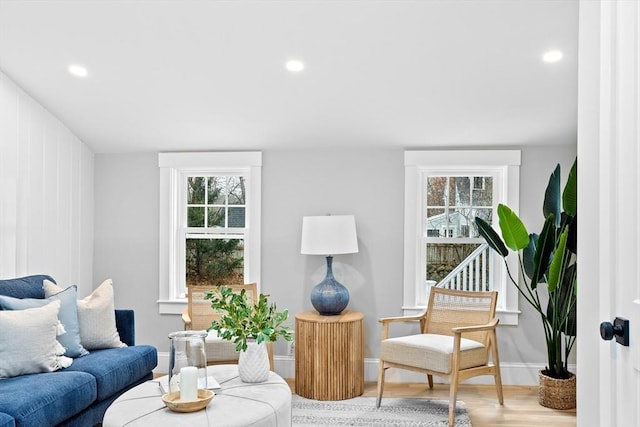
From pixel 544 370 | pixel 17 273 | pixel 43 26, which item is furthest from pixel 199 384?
pixel 544 370

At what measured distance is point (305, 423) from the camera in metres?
3.88

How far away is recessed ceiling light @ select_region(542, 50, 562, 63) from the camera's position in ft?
12.3

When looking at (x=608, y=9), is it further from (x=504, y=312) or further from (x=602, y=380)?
(x=504, y=312)

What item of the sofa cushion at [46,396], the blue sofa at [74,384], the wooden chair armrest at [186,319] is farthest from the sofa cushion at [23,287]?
the wooden chair armrest at [186,319]

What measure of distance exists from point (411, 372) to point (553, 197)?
5.71 feet

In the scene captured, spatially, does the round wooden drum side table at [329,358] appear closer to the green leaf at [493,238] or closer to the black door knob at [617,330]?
the green leaf at [493,238]

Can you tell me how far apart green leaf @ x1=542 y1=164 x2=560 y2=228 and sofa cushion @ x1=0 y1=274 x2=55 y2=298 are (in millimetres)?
3512

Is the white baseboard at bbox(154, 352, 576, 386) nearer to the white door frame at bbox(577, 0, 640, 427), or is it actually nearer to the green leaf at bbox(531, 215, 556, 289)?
the green leaf at bbox(531, 215, 556, 289)

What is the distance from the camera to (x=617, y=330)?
1552mm

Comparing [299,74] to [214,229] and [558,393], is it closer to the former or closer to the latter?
[214,229]

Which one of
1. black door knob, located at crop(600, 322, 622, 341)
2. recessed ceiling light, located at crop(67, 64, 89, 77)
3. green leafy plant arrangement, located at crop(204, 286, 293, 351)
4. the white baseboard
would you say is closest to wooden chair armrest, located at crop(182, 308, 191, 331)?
the white baseboard

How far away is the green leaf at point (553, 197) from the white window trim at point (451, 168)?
0.32 meters

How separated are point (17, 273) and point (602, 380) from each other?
3.85 meters

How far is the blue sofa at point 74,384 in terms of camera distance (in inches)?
111
